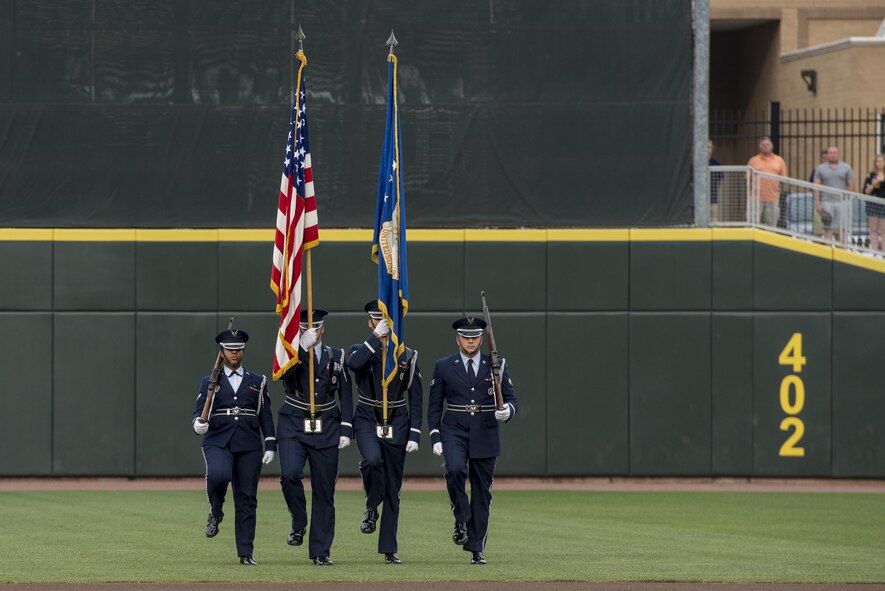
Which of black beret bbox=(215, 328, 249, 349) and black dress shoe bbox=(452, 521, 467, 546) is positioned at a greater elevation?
black beret bbox=(215, 328, 249, 349)

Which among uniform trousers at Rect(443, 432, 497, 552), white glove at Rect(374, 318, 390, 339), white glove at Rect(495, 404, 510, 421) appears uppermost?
white glove at Rect(374, 318, 390, 339)

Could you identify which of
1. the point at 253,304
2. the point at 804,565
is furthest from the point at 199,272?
the point at 804,565

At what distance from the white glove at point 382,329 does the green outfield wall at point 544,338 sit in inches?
313

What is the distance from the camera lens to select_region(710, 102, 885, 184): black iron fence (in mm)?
23547

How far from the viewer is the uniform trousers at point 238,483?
1239cm

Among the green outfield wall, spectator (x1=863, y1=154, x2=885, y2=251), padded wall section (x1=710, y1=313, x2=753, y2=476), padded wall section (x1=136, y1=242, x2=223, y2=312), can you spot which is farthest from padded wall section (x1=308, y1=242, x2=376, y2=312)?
spectator (x1=863, y1=154, x2=885, y2=251)

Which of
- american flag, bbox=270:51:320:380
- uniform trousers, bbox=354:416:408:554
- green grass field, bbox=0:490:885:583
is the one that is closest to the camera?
green grass field, bbox=0:490:885:583

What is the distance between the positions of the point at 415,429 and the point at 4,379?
9.74 metres

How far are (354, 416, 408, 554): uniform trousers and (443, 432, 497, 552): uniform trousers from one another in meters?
0.41

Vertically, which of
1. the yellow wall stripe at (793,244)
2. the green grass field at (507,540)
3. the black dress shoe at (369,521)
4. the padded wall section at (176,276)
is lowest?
the green grass field at (507,540)

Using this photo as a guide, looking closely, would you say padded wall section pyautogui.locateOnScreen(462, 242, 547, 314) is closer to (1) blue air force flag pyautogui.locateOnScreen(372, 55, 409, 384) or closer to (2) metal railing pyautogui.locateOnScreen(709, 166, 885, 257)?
(2) metal railing pyautogui.locateOnScreen(709, 166, 885, 257)

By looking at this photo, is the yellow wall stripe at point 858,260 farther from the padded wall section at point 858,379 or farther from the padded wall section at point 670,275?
the padded wall section at point 670,275

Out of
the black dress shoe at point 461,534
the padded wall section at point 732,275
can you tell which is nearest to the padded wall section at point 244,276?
the padded wall section at point 732,275

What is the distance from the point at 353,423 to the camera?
1275 centimetres
